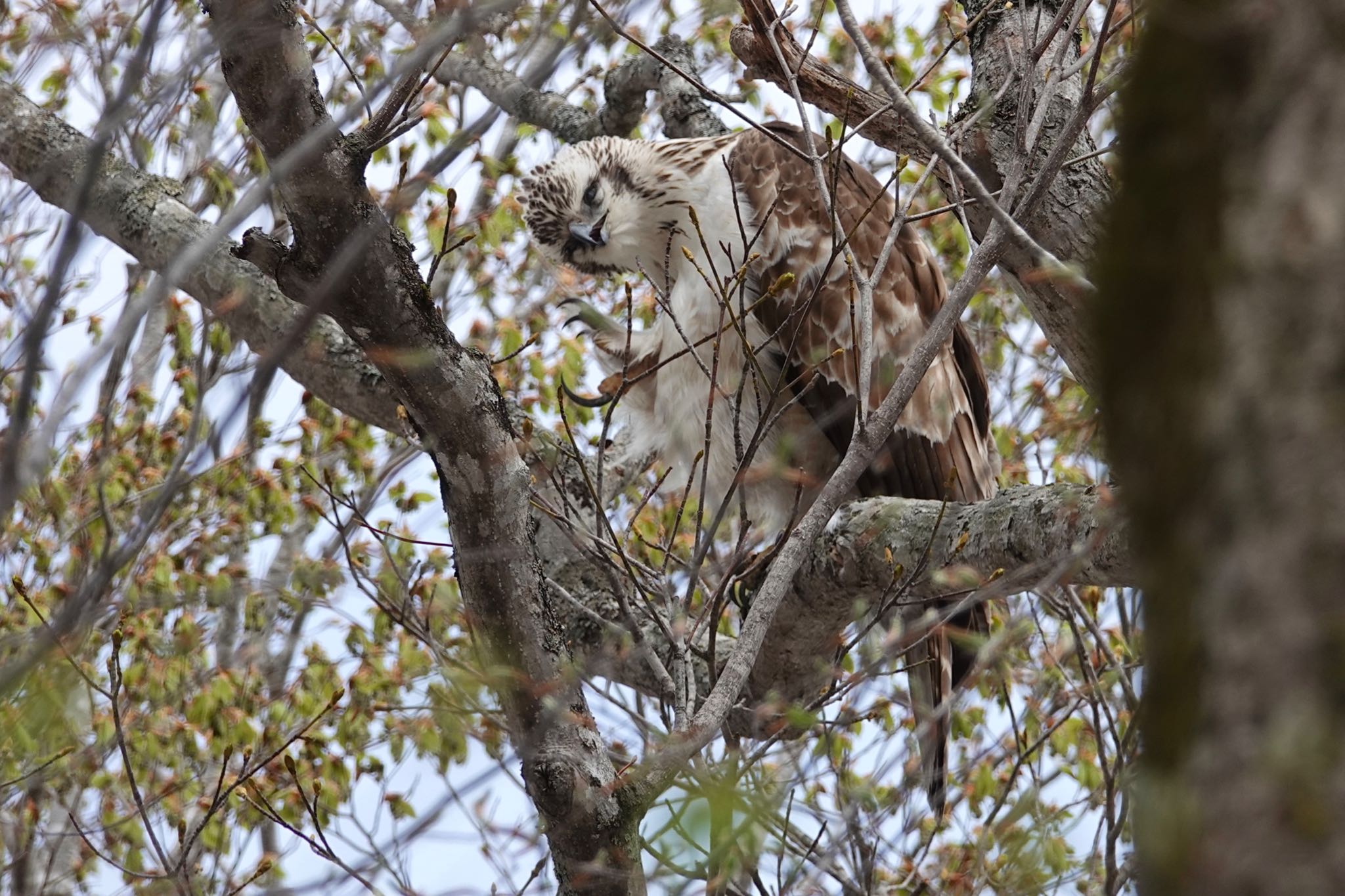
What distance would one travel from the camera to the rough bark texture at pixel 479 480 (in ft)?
7.02

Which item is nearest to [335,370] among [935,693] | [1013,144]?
[1013,144]

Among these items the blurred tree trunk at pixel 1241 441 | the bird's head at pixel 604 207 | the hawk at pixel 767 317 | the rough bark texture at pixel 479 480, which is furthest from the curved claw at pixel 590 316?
the blurred tree trunk at pixel 1241 441

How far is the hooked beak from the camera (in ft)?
14.4

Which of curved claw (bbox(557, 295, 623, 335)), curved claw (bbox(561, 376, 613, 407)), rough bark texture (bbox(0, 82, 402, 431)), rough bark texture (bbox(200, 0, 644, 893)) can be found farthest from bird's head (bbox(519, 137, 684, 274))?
rough bark texture (bbox(200, 0, 644, 893))

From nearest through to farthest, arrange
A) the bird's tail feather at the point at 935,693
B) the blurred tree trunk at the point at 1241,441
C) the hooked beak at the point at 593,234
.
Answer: the blurred tree trunk at the point at 1241,441, the bird's tail feather at the point at 935,693, the hooked beak at the point at 593,234

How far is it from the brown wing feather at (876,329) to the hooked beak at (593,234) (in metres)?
0.53

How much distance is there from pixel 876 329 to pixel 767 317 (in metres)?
0.48

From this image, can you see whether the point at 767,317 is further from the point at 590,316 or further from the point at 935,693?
the point at 935,693

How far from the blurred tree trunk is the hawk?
322cm

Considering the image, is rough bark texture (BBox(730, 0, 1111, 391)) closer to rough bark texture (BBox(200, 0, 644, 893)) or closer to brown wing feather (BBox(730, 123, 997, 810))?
brown wing feather (BBox(730, 123, 997, 810))

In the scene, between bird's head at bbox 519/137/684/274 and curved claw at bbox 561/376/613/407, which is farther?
bird's head at bbox 519/137/684/274

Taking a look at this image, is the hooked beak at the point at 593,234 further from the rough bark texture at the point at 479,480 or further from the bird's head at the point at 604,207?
the rough bark texture at the point at 479,480

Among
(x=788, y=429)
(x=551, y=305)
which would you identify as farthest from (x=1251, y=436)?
(x=551, y=305)

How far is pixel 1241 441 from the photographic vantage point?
61 cm
